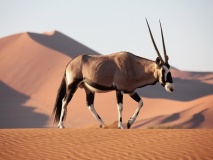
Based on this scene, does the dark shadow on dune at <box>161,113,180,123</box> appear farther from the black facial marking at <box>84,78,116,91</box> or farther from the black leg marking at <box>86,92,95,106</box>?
the black facial marking at <box>84,78,116,91</box>

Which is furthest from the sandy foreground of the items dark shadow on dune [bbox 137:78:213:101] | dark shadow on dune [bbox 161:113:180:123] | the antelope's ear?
dark shadow on dune [bbox 137:78:213:101]

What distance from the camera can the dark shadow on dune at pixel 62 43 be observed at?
56053mm

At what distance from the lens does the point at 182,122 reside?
31672mm

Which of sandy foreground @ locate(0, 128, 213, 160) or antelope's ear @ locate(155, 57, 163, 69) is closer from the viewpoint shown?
sandy foreground @ locate(0, 128, 213, 160)

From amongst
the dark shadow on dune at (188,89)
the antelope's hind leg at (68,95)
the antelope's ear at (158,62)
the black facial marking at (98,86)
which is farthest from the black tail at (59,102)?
the dark shadow on dune at (188,89)

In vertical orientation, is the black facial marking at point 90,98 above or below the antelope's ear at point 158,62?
below

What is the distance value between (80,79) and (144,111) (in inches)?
1071

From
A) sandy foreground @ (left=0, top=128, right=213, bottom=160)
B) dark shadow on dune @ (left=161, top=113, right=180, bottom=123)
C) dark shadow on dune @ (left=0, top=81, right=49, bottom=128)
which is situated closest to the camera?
sandy foreground @ (left=0, top=128, right=213, bottom=160)

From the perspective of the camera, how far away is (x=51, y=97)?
141 feet

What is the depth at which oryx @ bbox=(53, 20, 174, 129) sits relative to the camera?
11.9 m

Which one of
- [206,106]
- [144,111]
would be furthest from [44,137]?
[144,111]

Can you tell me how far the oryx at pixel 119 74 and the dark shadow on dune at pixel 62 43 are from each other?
134 ft

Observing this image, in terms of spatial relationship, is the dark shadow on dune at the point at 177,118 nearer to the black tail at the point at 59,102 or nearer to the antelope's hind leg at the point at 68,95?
the black tail at the point at 59,102

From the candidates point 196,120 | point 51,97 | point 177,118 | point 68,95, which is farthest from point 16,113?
point 68,95
